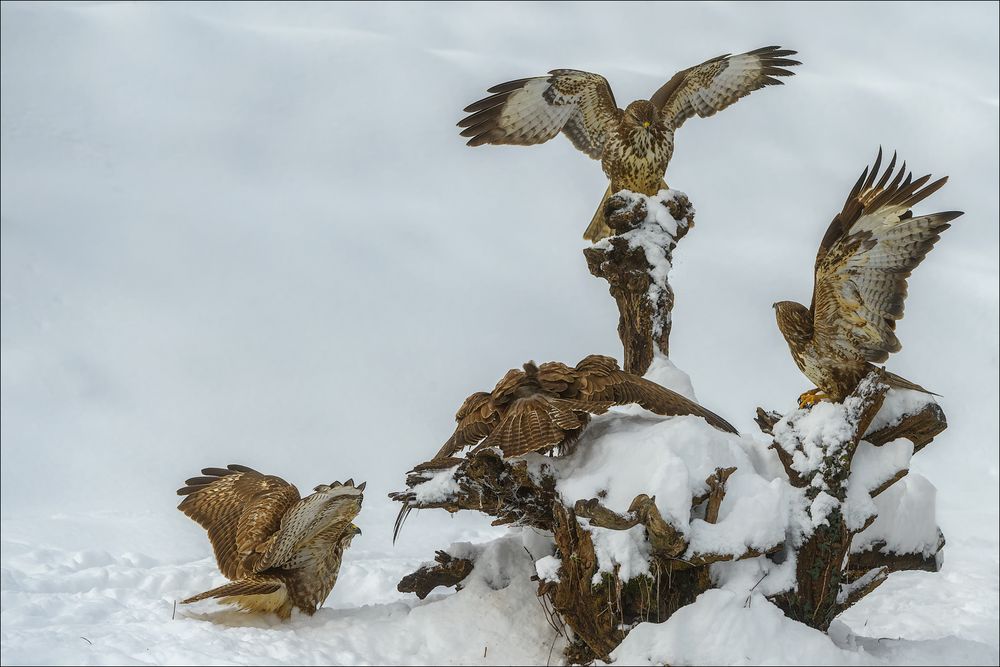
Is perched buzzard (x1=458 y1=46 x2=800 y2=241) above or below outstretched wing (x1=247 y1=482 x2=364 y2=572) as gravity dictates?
above

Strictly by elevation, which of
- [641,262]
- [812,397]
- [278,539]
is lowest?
[278,539]

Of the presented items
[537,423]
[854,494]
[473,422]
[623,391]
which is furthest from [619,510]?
[854,494]

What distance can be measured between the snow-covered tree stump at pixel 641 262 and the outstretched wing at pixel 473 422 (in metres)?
1.24

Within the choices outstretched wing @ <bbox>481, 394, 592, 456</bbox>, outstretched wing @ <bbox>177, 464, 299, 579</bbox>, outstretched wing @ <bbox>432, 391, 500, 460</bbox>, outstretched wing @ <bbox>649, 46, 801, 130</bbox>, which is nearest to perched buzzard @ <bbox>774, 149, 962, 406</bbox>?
outstretched wing @ <bbox>481, 394, 592, 456</bbox>

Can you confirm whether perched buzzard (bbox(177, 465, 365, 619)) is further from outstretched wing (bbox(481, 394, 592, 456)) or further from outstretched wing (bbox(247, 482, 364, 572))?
outstretched wing (bbox(481, 394, 592, 456))

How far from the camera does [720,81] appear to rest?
6.12 metres

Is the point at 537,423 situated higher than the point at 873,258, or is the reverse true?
the point at 873,258

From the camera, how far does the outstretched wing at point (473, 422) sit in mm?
4348

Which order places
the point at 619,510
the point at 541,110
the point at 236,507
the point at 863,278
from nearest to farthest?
the point at 619,510 → the point at 863,278 → the point at 236,507 → the point at 541,110

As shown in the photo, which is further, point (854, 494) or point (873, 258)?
point (854, 494)

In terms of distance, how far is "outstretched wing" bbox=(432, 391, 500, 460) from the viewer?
435 centimetres

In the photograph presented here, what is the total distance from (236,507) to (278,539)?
761 millimetres

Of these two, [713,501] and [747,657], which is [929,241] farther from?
[747,657]

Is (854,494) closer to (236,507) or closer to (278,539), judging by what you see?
(278,539)
